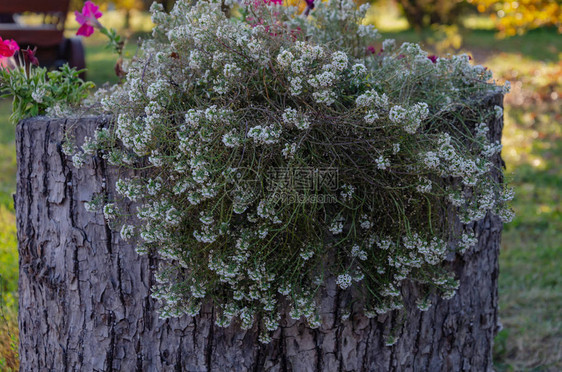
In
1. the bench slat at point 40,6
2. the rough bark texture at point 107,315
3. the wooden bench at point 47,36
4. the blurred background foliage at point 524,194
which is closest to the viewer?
the rough bark texture at point 107,315

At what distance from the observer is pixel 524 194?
491 cm

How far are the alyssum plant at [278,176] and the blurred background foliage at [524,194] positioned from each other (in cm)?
39

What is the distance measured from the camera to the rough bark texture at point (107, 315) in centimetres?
180

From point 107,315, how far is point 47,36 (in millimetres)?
6076

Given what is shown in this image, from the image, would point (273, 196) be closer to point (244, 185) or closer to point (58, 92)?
point (244, 185)

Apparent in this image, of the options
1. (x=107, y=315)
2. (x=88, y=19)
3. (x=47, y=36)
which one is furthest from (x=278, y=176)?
(x=47, y=36)

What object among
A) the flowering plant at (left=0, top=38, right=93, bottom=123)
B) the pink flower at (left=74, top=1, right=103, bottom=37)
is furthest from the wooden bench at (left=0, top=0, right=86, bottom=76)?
the flowering plant at (left=0, top=38, right=93, bottom=123)

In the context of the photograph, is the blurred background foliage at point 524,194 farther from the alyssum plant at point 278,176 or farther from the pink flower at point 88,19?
the alyssum plant at point 278,176

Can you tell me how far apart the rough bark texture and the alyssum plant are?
0.25 feet

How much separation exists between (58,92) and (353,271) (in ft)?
4.25

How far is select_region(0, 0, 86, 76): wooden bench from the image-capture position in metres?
6.76

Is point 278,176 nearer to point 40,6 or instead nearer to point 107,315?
point 107,315

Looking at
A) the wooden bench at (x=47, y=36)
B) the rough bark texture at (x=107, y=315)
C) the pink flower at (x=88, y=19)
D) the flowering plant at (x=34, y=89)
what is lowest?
the rough bark texture at (x=107, y=315)

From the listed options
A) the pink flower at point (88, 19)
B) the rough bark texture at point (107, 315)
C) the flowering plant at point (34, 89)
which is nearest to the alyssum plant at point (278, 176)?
the rough bark texture at point (107, 315)
